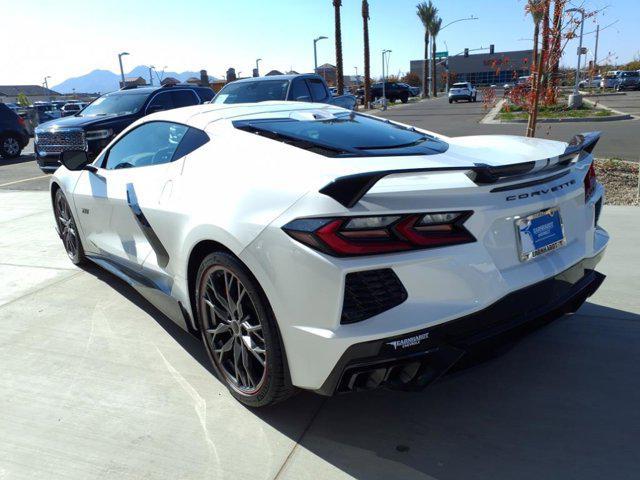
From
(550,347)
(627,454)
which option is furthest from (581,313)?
Answer: (627,454)

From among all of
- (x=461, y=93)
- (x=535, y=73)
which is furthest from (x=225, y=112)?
(x=461, y=93)

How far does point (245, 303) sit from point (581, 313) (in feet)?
8.10

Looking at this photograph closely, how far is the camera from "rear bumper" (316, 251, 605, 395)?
2150mm

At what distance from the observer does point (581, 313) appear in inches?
149

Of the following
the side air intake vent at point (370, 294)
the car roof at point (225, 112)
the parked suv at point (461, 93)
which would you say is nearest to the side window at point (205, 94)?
the car roof at point (225, 112)

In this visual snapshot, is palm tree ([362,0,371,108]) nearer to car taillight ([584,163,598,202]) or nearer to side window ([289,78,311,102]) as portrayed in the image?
side window ([289,78,311,102])

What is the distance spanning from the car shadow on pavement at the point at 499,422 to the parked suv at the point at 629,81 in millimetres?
54194

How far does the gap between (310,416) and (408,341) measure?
2.93ft

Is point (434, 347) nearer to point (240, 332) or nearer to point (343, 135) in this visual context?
point (240, 332)

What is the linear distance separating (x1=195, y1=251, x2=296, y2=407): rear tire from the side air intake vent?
0.44 metres

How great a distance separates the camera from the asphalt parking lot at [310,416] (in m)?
2.40

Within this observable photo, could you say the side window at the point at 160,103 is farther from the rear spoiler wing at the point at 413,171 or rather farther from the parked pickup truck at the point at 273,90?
the rear spoiler wing at the point at 413,171

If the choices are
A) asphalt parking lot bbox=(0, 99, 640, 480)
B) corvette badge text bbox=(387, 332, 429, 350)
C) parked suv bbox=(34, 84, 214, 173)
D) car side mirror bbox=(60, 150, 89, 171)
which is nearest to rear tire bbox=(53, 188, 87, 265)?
car side mirror bbox=(60, 150, 89, 171)

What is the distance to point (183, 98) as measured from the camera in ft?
38.6
